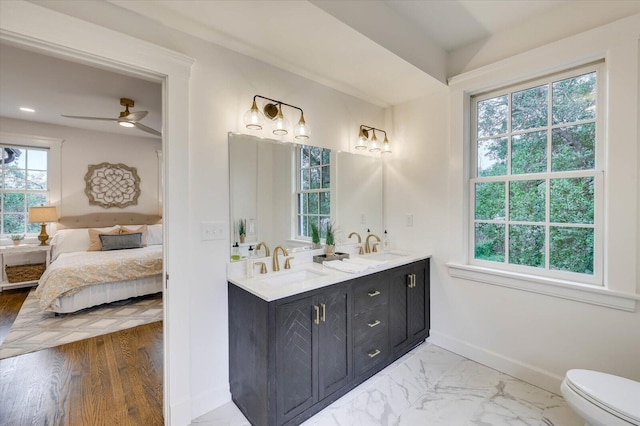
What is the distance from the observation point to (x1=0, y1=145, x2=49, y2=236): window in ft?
14.3

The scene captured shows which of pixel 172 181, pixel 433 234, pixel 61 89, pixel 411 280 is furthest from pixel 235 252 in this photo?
pixel 61 89

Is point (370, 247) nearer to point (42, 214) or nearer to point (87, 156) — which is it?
point (42, 214)

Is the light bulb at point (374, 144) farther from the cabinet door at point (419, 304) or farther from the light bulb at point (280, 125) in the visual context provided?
the cabinet door at point (419, 304)

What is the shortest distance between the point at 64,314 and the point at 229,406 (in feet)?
9.83

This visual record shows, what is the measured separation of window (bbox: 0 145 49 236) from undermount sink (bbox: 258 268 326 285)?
4969mm

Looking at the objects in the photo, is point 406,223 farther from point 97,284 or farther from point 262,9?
point 97,284

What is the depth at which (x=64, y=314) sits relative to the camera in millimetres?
3395

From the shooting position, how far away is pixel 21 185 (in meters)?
4.45

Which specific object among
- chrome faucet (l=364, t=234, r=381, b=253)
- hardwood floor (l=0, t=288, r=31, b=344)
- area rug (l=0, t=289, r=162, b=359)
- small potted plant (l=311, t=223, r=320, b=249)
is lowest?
area rug (l=0, t=289, r=162, b=359)

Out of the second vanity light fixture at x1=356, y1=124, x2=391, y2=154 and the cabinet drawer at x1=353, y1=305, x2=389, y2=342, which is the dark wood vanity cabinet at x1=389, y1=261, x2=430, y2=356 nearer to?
the cabinet drawer at x1=353, y1=305, x2=389, y2=342

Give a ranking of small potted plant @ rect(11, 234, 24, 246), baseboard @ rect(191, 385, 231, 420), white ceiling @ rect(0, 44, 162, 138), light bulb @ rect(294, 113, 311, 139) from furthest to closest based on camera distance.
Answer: small potted plant @ rect(11, 234, 24, 246) < white ceiling @ rect(0, 44, 162, 138) < light bulb @ rect(294, 113, 311, 139) < baseboard @ rect(191, 385, 231, 420)

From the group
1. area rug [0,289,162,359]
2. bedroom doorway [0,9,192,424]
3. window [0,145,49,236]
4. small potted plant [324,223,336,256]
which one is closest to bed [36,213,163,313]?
area rug [0,289,162,359]

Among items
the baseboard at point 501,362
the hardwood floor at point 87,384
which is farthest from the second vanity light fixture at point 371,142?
the hardwood floor at point 87,384

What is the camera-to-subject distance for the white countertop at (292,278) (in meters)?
1.60
